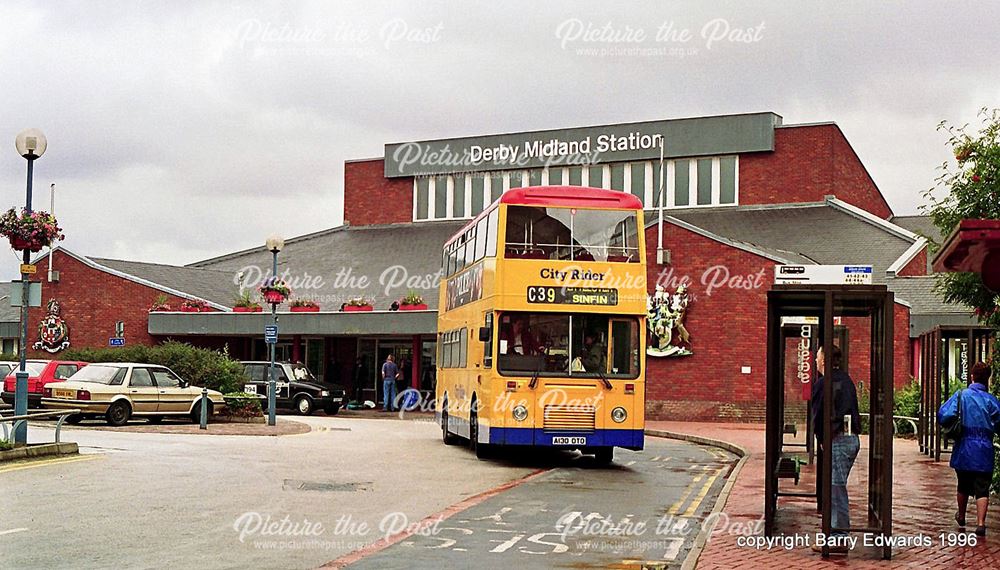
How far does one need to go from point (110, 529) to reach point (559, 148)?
4329 centimetres

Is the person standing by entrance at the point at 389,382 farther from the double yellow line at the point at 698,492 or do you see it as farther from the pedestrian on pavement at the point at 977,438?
the pedestrian on pavement at the point at 977,438

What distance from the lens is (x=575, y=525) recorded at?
42.9 ft

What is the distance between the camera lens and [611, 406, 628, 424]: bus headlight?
65.7 ft

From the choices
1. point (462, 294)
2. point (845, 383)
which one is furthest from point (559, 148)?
point (845, 383)

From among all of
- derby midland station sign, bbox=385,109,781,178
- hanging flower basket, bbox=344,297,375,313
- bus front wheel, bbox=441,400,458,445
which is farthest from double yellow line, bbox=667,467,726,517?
derby midland station sign, bbox=385,109,781,178

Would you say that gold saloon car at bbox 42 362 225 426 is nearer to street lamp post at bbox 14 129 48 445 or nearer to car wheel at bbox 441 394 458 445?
car wheel at bbox 441 394 458 445

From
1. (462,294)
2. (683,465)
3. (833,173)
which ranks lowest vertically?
(683,465)

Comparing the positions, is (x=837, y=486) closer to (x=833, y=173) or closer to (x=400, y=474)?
(x=400, y=474)

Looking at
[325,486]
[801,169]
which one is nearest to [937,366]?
[325,486]

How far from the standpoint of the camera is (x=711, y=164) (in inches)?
1948

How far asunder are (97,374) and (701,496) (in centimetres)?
1723

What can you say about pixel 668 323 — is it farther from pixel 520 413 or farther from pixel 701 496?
pixel 701 496

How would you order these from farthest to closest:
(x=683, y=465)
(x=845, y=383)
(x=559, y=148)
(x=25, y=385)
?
(x=559, y=148) → (x=683, y=465) → (x=25, y=385) → (x=845, y=383)

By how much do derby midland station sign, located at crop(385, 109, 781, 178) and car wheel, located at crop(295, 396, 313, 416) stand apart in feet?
61.9
